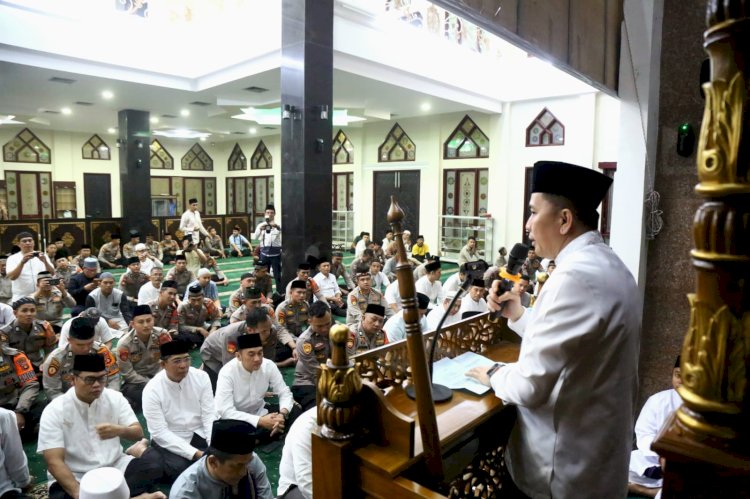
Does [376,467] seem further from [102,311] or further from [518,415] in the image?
[102,311]

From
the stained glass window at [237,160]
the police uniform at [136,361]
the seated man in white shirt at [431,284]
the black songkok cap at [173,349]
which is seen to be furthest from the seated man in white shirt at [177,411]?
the stained glass window at [237,160]

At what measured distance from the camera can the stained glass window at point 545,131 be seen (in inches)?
469

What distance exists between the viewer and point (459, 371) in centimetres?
189

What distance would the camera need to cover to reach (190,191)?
2059 cm

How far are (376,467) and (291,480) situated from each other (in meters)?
1.98

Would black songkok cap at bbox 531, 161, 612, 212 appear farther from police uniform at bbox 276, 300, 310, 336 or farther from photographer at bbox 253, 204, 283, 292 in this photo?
photographer at bbox 253, 204, 283, 292

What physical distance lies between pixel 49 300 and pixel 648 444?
21.4 feet

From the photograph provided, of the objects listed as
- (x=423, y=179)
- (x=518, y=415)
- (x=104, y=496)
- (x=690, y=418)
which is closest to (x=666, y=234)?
(x=518, y=415)

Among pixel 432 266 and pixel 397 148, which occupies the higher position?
pixel 397 148

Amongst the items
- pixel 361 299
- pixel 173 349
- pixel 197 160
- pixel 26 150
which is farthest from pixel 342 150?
pixel 173 349

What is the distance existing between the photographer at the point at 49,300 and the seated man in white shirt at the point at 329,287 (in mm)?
3329

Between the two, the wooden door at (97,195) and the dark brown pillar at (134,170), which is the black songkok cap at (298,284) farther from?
the wooden door at (97,195)

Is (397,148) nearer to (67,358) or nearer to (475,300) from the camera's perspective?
(475,300)

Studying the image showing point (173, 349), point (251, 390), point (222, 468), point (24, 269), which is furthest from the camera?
point (24, 269)
